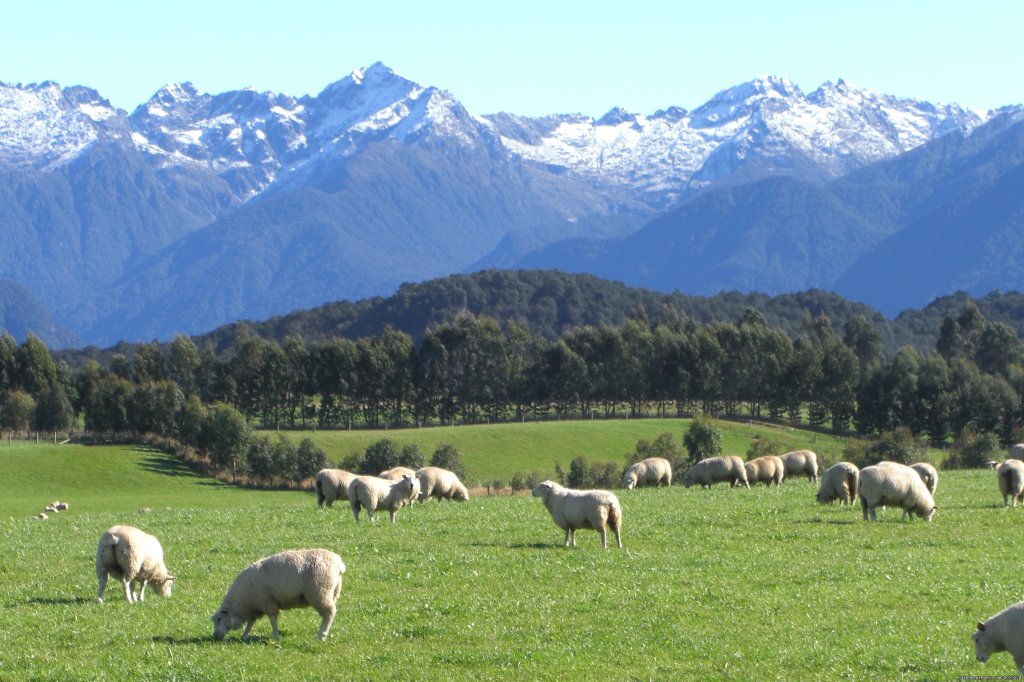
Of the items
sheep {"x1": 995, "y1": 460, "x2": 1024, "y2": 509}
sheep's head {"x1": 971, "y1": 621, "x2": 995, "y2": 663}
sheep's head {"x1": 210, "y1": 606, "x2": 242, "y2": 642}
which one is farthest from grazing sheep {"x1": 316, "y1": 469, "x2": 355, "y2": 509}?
sheep's head {"x1": 971, "y1": 621, "x2": 995, "y2": 663}

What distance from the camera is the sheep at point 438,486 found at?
148 ft

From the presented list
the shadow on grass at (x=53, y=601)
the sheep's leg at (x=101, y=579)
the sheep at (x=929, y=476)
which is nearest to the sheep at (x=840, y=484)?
the sheep at (x=929, y=476)

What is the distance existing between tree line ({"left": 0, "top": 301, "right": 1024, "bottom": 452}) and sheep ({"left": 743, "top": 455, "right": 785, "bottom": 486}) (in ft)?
248

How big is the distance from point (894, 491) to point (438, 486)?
64.6 ft

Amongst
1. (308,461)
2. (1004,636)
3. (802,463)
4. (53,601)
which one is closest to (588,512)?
(53,601)

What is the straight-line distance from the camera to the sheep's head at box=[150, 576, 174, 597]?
2388 cm

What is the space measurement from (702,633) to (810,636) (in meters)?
1.70

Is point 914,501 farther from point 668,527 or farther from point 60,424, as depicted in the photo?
point 60,424

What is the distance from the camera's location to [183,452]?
110 meters

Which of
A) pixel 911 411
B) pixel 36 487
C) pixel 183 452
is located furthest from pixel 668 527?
pixel 911 411

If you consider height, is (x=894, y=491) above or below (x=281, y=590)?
above

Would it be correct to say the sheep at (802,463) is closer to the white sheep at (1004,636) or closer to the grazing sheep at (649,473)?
the grazing sheep at (649,473)

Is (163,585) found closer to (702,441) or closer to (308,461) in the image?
(702,441)

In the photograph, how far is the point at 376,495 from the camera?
36312 mm
